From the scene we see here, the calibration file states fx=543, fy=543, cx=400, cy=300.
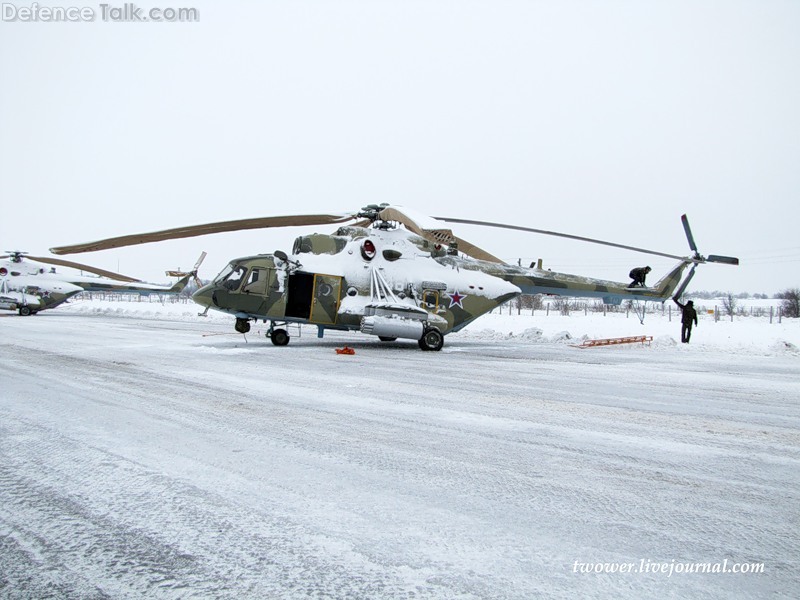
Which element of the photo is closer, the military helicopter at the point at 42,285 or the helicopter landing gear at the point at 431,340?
the helicopter landing gear at the point at 431,340

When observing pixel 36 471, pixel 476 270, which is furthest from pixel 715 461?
pixel 476 270

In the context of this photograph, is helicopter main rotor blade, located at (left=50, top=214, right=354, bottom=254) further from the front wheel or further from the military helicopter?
the military helicopter

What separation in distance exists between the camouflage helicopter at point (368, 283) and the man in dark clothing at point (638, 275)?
2.19 m

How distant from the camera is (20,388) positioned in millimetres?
6422

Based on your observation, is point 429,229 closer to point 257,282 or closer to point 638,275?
point 257,282

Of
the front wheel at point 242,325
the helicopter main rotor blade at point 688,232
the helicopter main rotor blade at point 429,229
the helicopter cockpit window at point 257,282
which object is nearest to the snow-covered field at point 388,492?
the helicopter main rotor blade at point 429,229

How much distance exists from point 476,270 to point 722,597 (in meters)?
13.7

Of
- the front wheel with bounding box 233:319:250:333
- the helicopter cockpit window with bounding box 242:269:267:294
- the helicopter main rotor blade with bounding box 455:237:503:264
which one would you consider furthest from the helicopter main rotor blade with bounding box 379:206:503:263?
the front wheel with bounding box 233:319:250:333

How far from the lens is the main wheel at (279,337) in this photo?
44.9ft

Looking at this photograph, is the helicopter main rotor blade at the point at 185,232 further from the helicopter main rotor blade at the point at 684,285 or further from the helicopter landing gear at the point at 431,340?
the helicopter main rotor blade at the point at 684,285

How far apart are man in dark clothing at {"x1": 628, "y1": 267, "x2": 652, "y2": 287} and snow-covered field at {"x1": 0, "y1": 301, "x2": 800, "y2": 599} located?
414 inches

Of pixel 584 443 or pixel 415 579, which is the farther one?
pixel 584 443

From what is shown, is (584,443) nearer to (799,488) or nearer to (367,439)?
(799,488)

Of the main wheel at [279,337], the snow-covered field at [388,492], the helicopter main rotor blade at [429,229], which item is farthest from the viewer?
the main wheel at [279,337]
